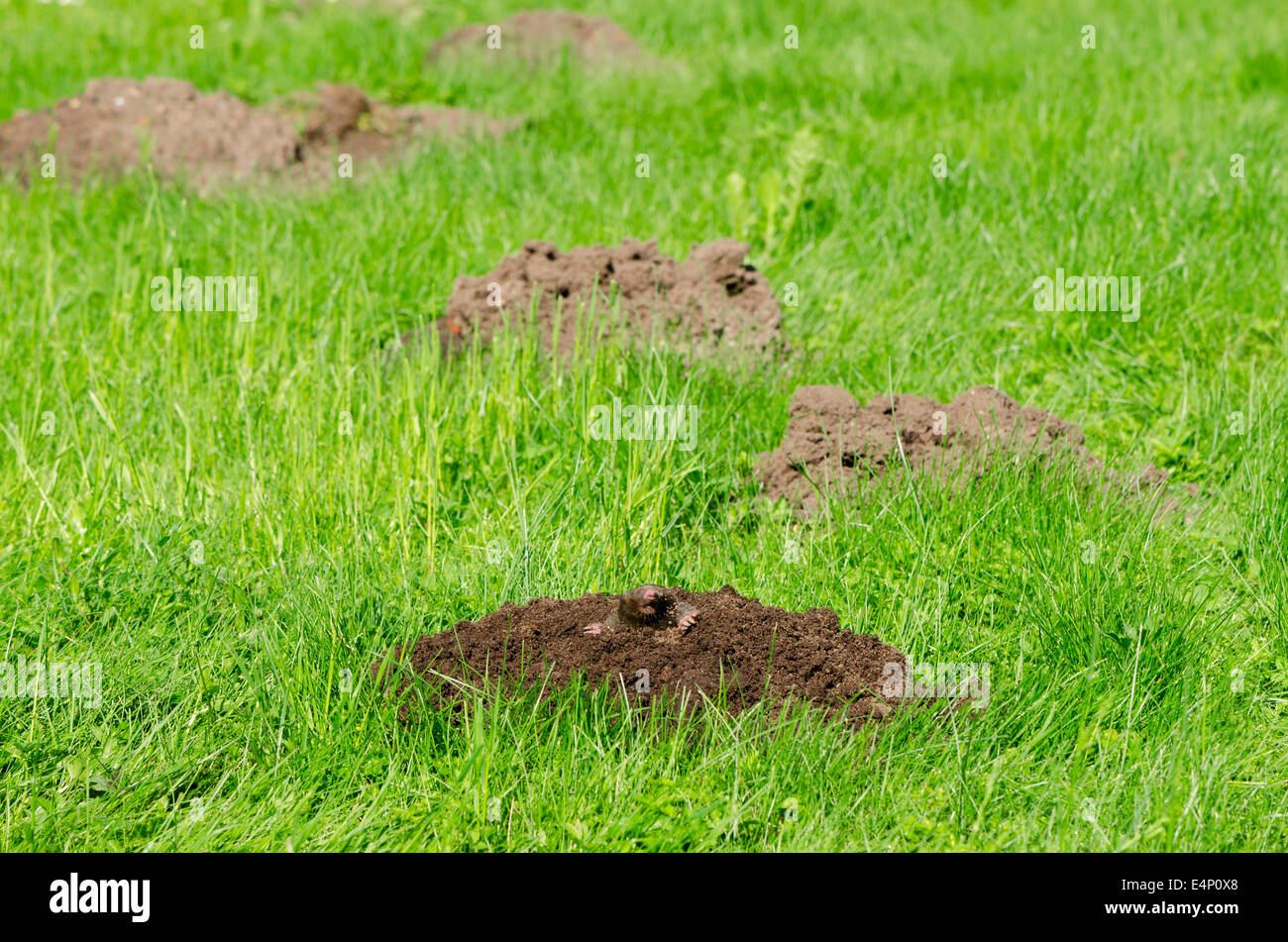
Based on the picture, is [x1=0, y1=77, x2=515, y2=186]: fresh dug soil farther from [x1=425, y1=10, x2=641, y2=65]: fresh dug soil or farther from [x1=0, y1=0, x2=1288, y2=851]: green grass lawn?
[x1=425, y1=10, x2=641, y2=65]: fresh dug soil

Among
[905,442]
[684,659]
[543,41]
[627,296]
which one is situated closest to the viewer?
[684,659]

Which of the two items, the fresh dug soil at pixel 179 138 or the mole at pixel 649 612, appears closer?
the mole at pixel 649 612

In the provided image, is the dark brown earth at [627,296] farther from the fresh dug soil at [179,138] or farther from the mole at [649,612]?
the fresh dug soil at [179,138]

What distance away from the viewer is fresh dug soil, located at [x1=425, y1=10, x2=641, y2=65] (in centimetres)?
912

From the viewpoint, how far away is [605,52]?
360 inches

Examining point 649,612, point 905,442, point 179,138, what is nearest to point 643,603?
point 649,612

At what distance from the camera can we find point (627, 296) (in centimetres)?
528

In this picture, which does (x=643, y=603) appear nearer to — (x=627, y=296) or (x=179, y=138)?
(x=627, y=296)

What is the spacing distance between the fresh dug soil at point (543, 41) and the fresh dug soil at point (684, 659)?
22.4ft

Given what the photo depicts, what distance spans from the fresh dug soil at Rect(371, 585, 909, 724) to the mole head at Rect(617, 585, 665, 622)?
0.15ft

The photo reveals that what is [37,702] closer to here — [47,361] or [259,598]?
[259,598]

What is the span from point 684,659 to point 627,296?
248 centimetres

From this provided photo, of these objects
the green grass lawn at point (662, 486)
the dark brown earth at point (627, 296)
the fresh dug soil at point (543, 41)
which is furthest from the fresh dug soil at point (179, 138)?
the dark brown earth at point (627, 296)

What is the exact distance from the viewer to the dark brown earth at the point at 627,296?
5125 millimetres
